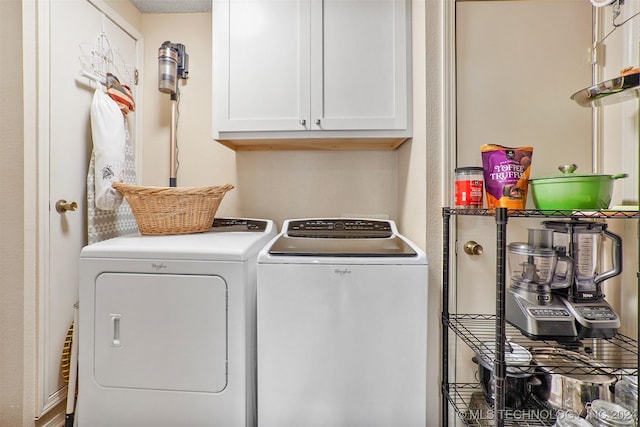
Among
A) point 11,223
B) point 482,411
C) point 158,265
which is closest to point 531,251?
point 482,411

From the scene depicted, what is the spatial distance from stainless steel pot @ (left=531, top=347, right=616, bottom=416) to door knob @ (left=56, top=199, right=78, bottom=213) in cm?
212

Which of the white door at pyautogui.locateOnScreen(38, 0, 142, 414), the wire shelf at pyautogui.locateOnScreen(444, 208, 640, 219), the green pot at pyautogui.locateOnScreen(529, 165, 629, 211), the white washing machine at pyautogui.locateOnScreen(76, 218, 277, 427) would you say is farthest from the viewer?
the white door at pyautogui.locateOnScreen(38, 0, 142, 414)

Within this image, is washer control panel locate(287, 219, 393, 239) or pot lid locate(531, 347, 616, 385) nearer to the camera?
pot lid locate(531, 347, 616, 385)

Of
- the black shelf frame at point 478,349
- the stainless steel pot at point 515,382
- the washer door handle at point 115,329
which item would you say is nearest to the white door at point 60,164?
the washer door handle at point 115,329

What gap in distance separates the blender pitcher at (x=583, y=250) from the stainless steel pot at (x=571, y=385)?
0.26 meters

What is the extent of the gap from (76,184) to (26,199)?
0.24 m

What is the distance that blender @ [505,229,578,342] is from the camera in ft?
3.80

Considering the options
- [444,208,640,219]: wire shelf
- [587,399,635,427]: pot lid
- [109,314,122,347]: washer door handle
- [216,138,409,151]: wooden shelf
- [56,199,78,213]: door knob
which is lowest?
[587,399,635,427]: pot lid

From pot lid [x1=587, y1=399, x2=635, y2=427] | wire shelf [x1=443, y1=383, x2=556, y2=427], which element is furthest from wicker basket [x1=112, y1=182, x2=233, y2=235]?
pot lid [x1=587, y1=399, x2=635, y2=427]

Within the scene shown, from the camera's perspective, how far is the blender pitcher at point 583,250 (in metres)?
1.22

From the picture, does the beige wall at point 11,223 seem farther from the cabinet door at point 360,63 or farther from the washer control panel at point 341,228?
the cabinet door at point 360,63

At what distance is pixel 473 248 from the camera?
1456mm

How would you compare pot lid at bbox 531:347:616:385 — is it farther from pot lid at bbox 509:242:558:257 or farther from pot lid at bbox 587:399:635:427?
pot lid at bbox 509:242:558:257

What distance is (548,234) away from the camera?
126 cm
